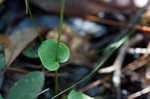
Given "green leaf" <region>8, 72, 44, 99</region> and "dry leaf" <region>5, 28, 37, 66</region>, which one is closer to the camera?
"green leaf" <region>8, 72, 44, 99</region>

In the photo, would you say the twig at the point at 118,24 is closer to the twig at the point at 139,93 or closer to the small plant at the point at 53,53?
the twig at the point at 139,93

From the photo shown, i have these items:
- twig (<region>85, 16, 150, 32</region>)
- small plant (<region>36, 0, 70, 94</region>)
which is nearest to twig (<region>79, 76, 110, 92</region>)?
small plant (<region>36, 0, 70, 94</region>)

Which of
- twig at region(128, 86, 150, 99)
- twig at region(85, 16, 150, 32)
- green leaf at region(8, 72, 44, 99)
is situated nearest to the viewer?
green leaf at region(8, 72, 44, 99)

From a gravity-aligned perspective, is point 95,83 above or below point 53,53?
below

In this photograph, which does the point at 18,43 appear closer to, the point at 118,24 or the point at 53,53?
the point at 53,53

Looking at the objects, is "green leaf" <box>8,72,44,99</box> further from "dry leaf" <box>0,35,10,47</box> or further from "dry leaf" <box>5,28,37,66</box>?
"dry leaf" <box>0,35,10,47</box>

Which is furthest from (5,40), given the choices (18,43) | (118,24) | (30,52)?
(118,24)

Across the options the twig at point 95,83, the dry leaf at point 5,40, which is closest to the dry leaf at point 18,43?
the dry leaf at point 5,40
